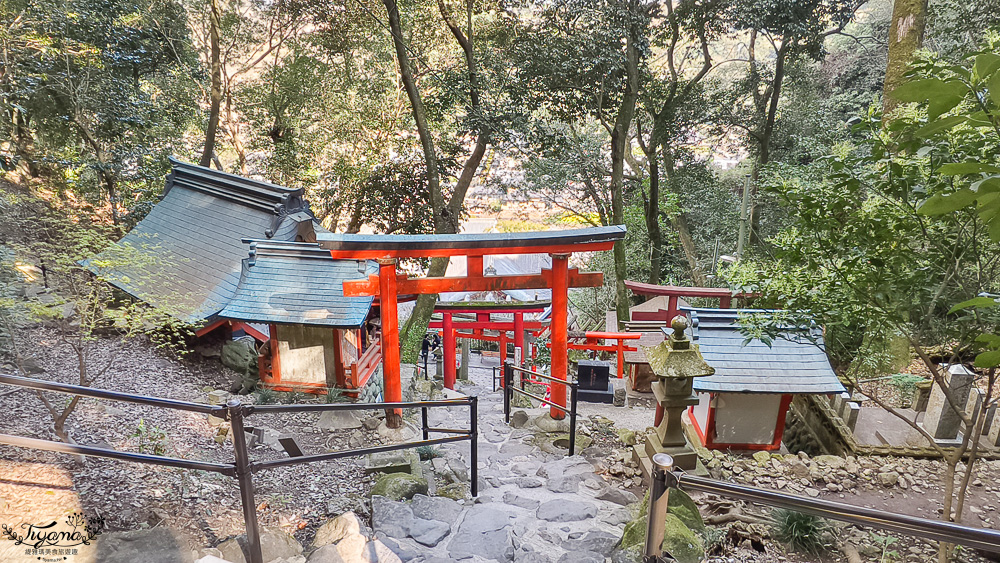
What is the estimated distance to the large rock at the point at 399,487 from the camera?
397 centimetres

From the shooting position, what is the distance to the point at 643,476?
15.1 feet

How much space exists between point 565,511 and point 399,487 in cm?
142

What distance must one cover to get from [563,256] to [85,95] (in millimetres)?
10924

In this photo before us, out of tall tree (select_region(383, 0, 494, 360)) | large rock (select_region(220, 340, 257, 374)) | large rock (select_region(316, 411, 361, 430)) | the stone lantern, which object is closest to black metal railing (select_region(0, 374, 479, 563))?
the stone lantern

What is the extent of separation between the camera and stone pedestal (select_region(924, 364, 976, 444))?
614 cm

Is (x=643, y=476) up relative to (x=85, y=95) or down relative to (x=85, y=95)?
down

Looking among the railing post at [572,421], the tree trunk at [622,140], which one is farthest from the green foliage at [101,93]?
the tree trunk at [622,140]

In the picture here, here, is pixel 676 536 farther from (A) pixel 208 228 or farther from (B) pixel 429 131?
A: (B) pixel 429 131

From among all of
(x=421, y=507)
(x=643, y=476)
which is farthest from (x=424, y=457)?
(x=643, y=476)

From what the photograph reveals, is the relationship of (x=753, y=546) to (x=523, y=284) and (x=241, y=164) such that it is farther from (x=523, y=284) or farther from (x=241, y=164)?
(x=241, y=164)

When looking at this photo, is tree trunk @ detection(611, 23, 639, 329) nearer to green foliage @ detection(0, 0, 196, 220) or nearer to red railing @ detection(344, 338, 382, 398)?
red railing @ detection(344, 338, 382, 398)

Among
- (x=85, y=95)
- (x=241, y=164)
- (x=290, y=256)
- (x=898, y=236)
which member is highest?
(x=85, y=95)

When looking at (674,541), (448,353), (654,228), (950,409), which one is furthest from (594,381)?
(654,228)

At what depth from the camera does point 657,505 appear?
170cm
